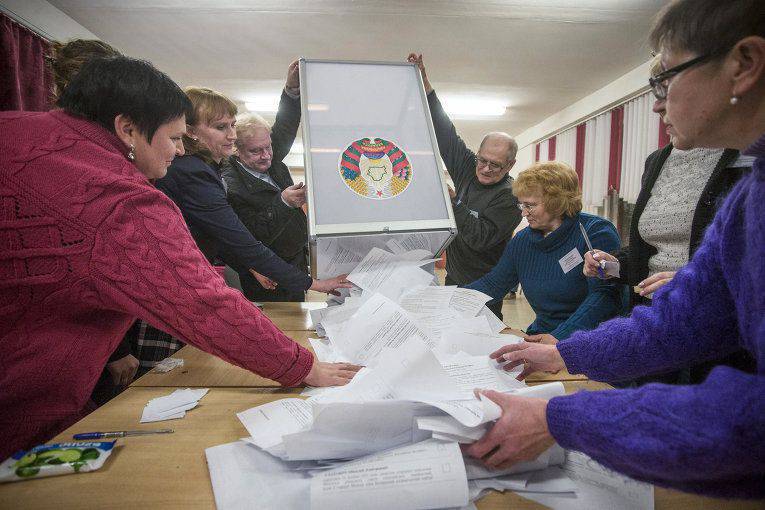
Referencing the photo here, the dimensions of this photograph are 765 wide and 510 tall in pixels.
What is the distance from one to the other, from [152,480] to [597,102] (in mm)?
5602

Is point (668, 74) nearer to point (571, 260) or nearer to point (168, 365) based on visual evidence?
point (571, 260)

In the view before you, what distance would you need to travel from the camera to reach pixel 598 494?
0.53 meters

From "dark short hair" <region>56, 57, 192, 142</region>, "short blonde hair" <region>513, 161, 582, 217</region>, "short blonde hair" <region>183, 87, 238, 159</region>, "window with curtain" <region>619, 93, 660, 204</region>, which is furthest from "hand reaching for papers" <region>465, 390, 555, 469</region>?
"window with curtain" <region>619, 93, 660, 204</region>

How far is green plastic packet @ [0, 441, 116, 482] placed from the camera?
536 mm

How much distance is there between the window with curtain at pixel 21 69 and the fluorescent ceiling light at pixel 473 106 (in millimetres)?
4016

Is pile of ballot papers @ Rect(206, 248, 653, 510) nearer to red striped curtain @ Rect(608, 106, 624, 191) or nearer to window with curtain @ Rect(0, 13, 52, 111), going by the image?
window with curtain @ Rect(0, 13, 52, 111)

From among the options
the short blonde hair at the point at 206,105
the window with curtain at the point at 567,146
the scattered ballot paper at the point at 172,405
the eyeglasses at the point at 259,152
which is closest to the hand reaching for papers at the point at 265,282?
the eyeglasses at the point at 259,152

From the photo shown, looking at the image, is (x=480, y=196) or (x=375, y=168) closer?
(x=375, y=168)

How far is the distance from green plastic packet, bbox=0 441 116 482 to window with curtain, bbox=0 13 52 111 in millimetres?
2755

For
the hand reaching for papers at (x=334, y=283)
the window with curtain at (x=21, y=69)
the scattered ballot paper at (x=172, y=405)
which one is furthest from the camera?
the window with curtain at (x=21, y=69)

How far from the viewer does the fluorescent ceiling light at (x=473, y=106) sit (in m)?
5.30

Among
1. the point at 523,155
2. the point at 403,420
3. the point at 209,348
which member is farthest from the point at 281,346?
the point at 523,155

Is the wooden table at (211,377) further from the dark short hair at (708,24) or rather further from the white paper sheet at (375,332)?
the dark short hair at (708,24)

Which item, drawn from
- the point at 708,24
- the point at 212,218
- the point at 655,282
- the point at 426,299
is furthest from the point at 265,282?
the point at 708,24
